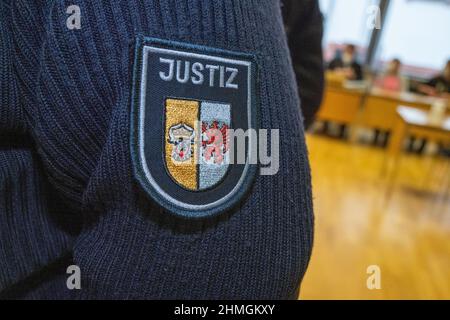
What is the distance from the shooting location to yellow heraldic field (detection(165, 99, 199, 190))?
258 mm

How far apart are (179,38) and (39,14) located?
0.09 metres

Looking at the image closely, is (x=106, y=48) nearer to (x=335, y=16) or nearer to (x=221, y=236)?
(x=221, y=236)

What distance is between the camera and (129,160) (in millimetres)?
257

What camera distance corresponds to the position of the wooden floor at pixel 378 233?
2.21 meters

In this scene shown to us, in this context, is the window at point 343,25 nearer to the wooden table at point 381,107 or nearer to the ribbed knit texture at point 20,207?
the wooden table at point 381,107

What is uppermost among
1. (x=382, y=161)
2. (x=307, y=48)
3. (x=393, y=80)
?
(x=307, y=48)

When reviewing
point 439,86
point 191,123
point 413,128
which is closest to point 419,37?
point 439,86

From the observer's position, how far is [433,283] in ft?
7.60

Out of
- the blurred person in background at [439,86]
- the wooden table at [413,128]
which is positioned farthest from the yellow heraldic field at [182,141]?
the blurred person in background at [439,86]

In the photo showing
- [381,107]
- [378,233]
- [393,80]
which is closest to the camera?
[378,233]

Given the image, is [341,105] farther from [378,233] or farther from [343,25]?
[378,233]

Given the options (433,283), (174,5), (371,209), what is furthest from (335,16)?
(174,5)

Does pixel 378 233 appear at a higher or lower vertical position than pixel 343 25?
lower

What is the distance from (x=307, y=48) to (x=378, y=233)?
2481 millimetres
